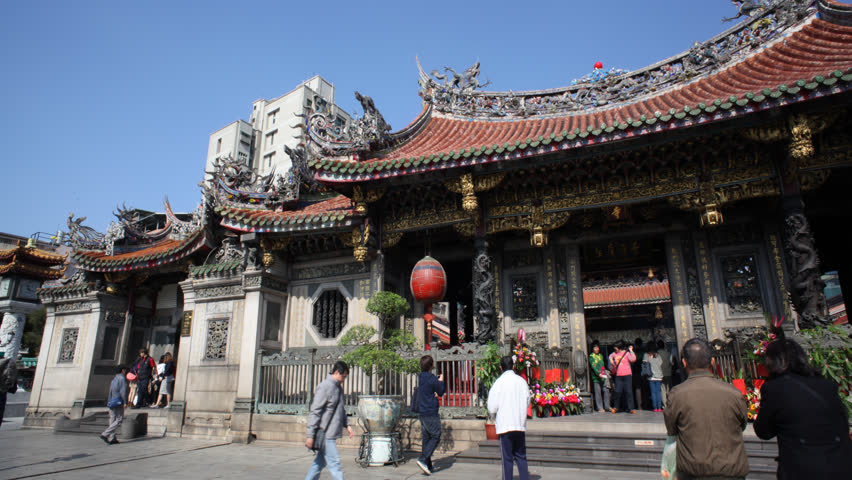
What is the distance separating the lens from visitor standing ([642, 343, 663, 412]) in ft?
30.7

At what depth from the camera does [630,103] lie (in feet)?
35.1

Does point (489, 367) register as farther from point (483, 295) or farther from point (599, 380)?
point (599, 380)

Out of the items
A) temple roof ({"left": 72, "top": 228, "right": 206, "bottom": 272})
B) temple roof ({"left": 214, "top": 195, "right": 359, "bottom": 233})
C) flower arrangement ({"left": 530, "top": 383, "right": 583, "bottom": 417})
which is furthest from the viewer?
temple roof ({"left": 72, "top": 228, "right": 206, "bottom": 272})

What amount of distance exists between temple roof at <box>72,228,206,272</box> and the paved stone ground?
15.7 feet

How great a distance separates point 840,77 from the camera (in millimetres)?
6352

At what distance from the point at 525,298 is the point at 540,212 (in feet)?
6.77

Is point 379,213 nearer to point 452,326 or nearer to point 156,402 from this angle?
point 452,326

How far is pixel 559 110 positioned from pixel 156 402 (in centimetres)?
1365

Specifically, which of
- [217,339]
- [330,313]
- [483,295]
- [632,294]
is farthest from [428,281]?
[632,294]

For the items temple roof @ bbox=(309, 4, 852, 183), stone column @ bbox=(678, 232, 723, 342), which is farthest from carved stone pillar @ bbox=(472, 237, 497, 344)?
stone column @ bbox=(678, 232, 723, 342)

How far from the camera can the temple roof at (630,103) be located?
7.34m

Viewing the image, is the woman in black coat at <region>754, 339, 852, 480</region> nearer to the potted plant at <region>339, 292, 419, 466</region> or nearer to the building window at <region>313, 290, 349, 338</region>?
the potted plant at <region>339, 292, 419, 466</region>

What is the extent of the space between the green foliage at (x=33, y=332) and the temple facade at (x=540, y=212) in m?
22.7

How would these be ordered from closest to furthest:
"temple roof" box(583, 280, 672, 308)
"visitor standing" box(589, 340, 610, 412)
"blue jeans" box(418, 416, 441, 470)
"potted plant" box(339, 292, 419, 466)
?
"blue jeans" box(418, 416, 441, 470) → "potted plant" box(339, 292, 419, 466) → "visitor standing" box(589, 340, 610, 412) → "temple roof" box(583, 280, 672, 308)
